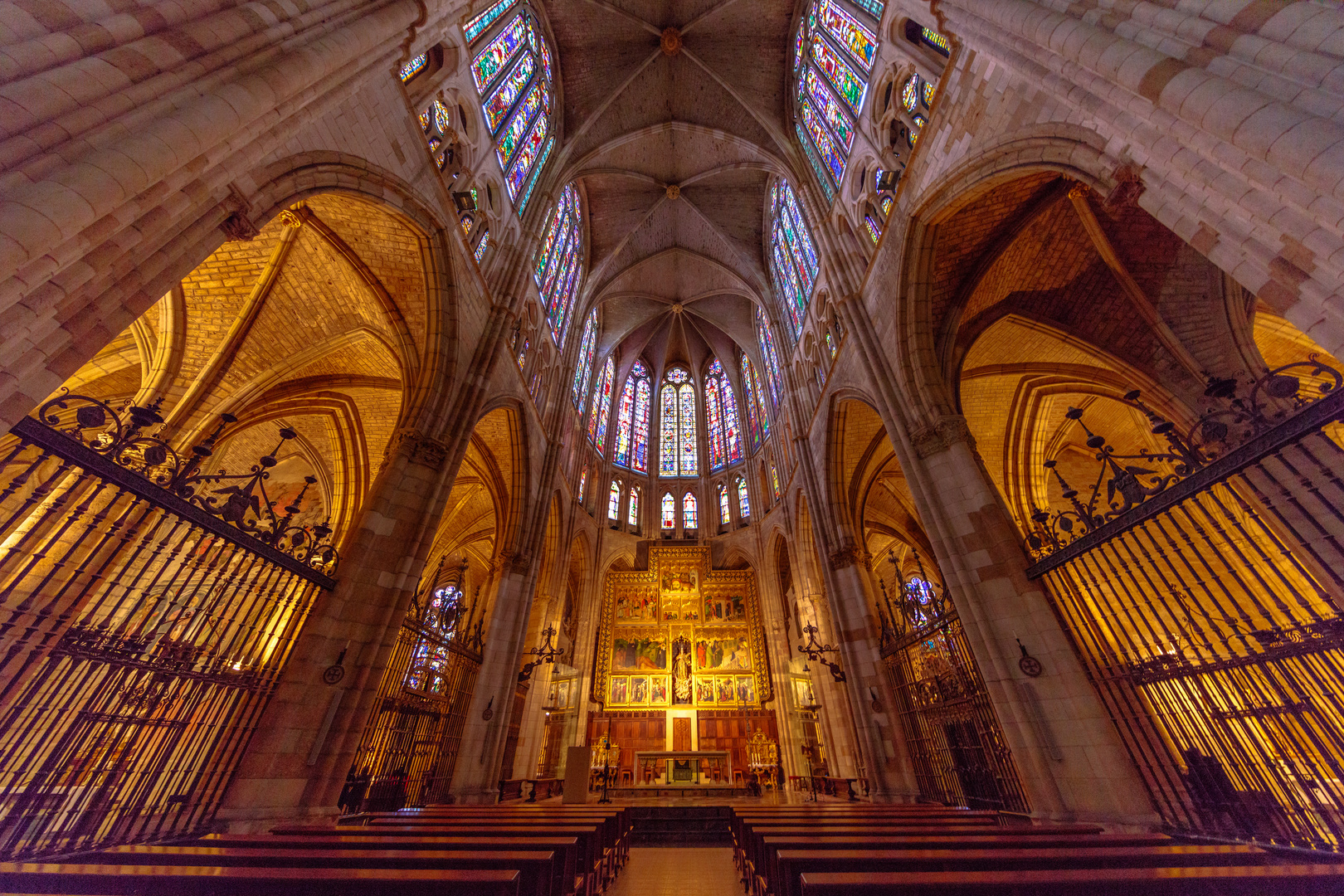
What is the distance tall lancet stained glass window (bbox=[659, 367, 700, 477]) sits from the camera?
2434cm

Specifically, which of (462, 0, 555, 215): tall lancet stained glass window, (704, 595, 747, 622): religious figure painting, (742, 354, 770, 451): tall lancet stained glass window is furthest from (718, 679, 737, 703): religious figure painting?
(462, 0, 555, 215): tall lancet stained glass window

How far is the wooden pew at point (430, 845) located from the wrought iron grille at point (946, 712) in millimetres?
6114

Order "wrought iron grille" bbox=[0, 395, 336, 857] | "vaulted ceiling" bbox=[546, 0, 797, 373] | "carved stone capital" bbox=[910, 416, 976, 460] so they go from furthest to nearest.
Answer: "vaulted ceiling" bbox=[546, 0, 797, 373], "carved stone capital" bbox=[910, 416, 976, 460], "wrought iron grille" bbox=[0, 395, 336, 857]

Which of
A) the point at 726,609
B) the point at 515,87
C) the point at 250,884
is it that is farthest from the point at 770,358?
the point at 250,884

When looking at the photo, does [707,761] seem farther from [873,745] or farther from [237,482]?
[237,482]

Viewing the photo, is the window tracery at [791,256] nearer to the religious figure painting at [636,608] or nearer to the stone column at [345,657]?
the stone column at [345,657]

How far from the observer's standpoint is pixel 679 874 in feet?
19.4

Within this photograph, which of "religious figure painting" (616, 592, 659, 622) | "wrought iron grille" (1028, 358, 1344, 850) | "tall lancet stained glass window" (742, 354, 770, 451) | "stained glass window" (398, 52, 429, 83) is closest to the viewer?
"wrought iron grille" (1028, 358, 1344, 850)

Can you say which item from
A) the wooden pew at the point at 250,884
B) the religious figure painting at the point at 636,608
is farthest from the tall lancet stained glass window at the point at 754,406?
the wooden pew at the point at 250,884

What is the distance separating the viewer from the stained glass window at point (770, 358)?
18984 millimetres

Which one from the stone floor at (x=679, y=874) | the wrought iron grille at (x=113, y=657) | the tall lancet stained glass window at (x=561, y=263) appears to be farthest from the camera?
the tall lancet stained glass window at (x=561, y=263)

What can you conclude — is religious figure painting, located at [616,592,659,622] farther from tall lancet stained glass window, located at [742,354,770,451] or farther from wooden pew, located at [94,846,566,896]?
wooden pew, located at [94,846,566,896]

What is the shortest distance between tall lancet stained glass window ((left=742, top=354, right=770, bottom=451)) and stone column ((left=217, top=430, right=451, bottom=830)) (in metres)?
14.5

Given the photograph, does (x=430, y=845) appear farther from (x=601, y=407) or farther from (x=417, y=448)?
(x=601, y=407)
